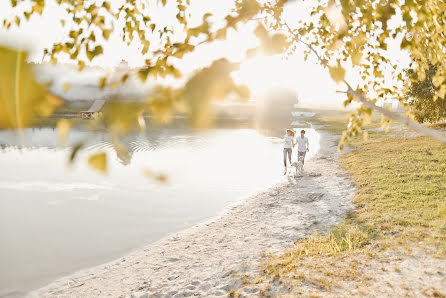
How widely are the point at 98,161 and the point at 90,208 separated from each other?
41.9 ft

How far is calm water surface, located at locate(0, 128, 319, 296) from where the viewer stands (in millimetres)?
8852

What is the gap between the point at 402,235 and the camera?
752 centimetres

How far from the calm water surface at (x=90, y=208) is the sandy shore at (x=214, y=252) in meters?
0.83

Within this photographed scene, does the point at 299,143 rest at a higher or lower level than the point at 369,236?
higher

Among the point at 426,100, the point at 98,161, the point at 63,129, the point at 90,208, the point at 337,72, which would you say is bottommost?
the point at 90,208

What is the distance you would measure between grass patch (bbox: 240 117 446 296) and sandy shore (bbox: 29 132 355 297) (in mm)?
558

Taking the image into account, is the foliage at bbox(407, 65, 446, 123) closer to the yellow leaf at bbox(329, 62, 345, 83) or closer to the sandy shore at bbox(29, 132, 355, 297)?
the sandy shore at bbox(29, 132, 355, 297)

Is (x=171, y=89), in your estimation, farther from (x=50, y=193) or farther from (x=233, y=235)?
(x=50, y=193)

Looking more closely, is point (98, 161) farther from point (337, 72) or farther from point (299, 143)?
point (299, 143)

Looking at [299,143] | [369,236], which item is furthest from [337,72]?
[299,143]

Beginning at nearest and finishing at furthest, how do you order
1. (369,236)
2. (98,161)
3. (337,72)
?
1. (98,161)
2. (337,72)
3. (369,236)

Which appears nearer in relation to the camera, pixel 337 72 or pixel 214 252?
pixel 337 72

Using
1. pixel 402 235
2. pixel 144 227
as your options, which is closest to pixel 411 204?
pixel 402 235

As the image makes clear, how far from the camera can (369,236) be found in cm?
771
